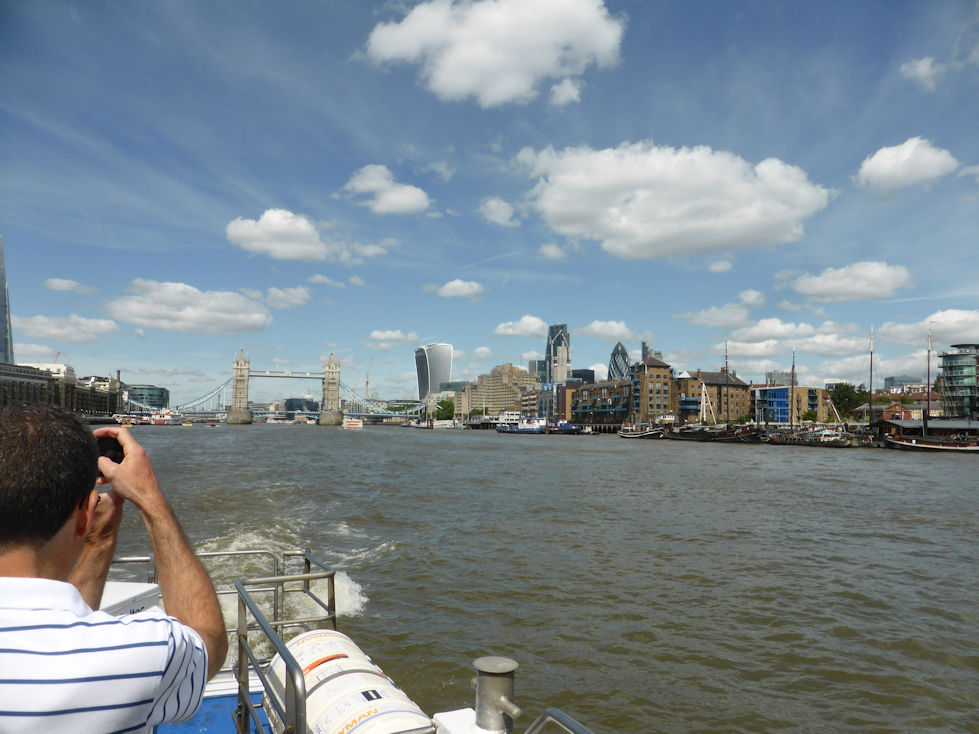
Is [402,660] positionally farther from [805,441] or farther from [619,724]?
[805,441]

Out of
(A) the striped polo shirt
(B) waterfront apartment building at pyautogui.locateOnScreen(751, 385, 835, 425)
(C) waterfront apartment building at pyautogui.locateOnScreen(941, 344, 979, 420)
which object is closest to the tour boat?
(A) the striped polo shirt

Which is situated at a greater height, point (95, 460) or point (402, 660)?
point (95, 460)

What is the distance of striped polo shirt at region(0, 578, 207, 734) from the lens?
135cm

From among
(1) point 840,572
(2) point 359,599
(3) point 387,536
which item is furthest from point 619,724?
(3) point 387,536

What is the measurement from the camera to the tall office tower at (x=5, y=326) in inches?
6496

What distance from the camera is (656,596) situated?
11273 mm

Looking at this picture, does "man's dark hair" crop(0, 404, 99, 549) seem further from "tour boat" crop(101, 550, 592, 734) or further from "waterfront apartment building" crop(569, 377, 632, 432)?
"waterfront apartment building" crop(569, 377, 632, 432)

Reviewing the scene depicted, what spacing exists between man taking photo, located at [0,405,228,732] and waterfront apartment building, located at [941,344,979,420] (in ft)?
431

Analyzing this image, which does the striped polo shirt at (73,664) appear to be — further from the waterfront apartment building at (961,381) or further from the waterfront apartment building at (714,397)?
the waterfront apartment building at (714,397)

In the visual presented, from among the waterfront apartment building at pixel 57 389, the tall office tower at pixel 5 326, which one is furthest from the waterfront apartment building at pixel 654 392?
the tall office tower at pixel 5 326

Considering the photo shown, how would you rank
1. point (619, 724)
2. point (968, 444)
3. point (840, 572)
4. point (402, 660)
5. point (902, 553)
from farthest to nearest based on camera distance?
point (968, 444) < point (902, 553) < point (840, 572) < point (402, 660) < point (619, 724)

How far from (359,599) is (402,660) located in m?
2.75

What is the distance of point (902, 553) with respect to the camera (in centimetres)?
1560

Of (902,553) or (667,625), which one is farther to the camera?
(902,553)
